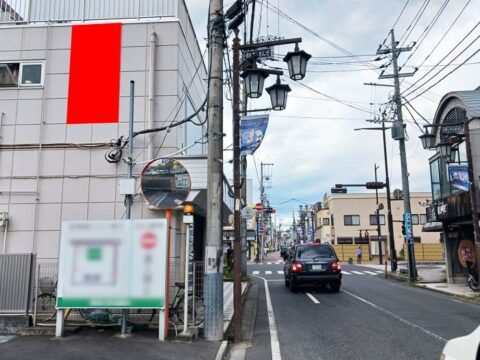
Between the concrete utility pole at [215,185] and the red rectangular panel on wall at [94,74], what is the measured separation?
3134 mm

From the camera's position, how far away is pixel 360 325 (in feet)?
33.6

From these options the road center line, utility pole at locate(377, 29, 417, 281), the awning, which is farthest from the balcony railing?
the awning

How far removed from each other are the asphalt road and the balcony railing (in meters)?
8.64

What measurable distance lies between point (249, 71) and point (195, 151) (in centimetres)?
581

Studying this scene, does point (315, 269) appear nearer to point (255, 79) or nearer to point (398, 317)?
point (398, 317)

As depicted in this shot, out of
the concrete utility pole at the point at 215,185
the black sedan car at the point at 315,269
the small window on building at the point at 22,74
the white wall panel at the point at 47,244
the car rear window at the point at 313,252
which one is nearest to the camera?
the concrete utility pole at the point at 215,185

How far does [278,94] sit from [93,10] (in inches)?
236

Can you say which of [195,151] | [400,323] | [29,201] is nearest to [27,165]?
[29,201]

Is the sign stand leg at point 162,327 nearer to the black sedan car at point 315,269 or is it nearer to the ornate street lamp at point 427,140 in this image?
the black sedan car at point 315,269

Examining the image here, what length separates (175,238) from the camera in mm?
10133

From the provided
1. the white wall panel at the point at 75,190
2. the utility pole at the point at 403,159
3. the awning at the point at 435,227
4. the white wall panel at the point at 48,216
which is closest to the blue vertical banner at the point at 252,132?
the white wall panel at the point at 75,190

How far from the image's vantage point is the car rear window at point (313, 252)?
1731 centimetres

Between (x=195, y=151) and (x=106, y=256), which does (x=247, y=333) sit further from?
(x=195, y=151)

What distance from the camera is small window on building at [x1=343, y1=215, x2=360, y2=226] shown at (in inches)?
2251
